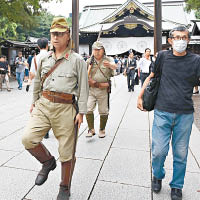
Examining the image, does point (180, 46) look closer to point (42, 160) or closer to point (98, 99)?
point (42, 160)

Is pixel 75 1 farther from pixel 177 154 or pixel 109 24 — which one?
pixel 109 24

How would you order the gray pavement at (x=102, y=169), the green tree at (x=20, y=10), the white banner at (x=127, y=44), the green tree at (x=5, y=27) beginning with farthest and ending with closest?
the white banner at (x=127, y=44) < the green tree at (x=5, y=27) < the green tree at (x=20, y=10) < the gray pavement at (x=102, y=169)

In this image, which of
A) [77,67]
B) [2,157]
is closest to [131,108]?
[2,157]

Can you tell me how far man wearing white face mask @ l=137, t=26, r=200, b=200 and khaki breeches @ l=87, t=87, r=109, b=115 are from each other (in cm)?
175

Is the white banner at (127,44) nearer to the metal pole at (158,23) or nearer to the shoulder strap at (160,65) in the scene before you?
the metal pole at (158,23)

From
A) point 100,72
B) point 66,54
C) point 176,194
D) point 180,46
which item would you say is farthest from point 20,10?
point 176,194

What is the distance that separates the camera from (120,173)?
8.93 ft

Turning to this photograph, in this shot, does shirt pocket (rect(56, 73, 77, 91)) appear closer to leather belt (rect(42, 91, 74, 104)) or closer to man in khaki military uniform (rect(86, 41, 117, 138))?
leather belt (rect(42, 91, 74, 104))

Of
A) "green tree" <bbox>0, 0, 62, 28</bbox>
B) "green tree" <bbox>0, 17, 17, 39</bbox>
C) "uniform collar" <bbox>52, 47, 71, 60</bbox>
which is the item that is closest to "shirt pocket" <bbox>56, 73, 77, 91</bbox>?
"uniform collar" <bbox>52, 47, 71, 60</bbox>

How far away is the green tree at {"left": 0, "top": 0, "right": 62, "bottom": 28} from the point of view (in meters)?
10.9

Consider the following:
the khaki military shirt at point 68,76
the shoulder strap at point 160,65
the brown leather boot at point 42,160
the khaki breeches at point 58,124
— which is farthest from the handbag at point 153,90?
the brown leather boot at point 42,160

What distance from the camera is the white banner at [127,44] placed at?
21.8 metres

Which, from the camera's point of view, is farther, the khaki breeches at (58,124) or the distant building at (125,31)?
the distant building at (125,31)

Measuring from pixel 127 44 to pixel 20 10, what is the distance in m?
12.8
